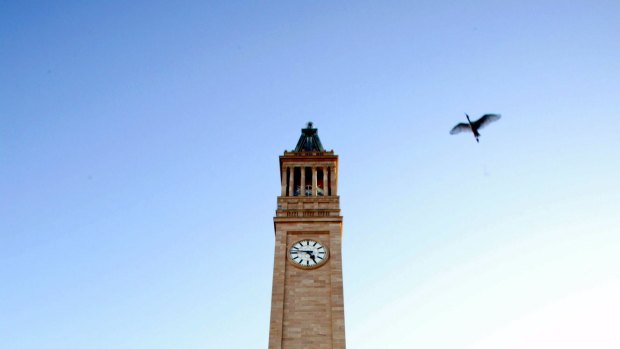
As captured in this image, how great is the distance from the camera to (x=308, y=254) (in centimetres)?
4531

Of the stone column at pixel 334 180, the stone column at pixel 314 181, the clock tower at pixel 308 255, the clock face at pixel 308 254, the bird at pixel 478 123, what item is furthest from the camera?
the stone column at pixel 334 180

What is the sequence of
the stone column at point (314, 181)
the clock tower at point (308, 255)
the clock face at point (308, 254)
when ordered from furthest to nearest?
the stone column at point (314, 181), the clock face at point (308, 254), the clock tower at point (308, 255)

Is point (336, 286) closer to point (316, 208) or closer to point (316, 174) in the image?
point (316, 208)

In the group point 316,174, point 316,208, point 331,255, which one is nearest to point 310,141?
point 316,174

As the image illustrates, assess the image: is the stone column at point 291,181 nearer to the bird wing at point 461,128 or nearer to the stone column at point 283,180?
the stone column at point 283,180

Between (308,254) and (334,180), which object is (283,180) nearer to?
(334,180)

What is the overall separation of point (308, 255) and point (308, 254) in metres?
0.09

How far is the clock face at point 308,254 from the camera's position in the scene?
44.7m

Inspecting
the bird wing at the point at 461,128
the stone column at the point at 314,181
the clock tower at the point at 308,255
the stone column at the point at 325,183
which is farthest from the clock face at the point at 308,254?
the bird wing at the point at 461,128

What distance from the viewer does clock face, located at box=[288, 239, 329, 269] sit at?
147ft

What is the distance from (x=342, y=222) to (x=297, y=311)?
307 inches

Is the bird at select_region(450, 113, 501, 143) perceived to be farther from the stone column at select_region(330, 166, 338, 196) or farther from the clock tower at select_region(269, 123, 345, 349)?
the stone column at select_region(330, 166, 338, 196)

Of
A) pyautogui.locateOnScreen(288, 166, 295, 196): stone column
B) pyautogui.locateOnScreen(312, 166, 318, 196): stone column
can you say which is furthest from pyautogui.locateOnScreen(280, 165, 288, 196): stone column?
pyautogui.locateOnScreen(312, 166, 318, 196): stone column

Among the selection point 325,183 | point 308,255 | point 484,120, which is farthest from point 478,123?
point 325,183
